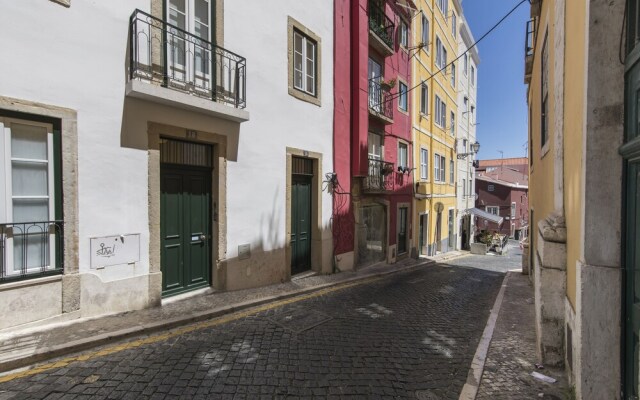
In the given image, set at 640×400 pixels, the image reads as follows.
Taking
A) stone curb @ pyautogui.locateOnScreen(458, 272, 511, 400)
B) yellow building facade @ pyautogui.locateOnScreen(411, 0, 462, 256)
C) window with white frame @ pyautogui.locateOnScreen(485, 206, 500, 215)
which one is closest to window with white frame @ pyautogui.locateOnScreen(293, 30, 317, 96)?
stone curb @ pyautogui.locateOnScreen(458, 272, 511, 400)

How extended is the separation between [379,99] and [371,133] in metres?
1.33

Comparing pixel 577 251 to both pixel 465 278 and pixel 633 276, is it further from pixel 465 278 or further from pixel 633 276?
pixel 465 278

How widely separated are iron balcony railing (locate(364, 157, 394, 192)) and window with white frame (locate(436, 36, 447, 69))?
10.4 metres

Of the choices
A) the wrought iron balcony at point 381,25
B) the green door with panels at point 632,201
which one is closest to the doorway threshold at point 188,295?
the green door with panels at point 632,201

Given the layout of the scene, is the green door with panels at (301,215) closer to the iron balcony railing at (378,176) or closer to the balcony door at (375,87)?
the iron balcony railing at (378,176)

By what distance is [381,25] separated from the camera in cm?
1285

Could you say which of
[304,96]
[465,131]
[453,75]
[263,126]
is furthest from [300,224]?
[465,131]

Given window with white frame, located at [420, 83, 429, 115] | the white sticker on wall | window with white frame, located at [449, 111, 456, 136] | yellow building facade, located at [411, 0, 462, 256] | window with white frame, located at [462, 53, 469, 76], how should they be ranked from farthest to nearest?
window with white frame, located at [462, 53, 469, 76]
window with white frame, located at [449, 111, 456, 136]
window with white frame, located at [420, 83, 429, 115]
yellow building facade, located at [411, 0, 462, 256]
the white sticker on wall

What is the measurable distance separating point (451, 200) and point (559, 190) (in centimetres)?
1892

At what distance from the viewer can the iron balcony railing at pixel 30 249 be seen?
4.17m

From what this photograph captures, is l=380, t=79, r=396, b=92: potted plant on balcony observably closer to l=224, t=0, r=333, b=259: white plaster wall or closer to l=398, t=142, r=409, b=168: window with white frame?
l=398, t=142, r=409, b=168: window with white frame

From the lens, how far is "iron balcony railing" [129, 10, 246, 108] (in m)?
5.32

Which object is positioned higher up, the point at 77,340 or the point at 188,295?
the point at 77,340

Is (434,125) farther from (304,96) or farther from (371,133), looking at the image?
(304,96)
